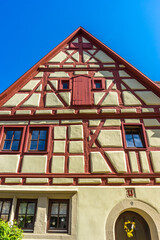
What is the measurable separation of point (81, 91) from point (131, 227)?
522 centimetres

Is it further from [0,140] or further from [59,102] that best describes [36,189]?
[59,102]

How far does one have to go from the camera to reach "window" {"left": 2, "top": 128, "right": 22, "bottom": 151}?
6.69 metres

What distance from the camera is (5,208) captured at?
5.75 m

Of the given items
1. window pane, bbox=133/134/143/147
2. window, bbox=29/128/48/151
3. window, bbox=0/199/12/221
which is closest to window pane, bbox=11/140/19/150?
window, bbox=29/128/48/151

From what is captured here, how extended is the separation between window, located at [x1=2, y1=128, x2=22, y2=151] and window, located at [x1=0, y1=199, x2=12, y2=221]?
171 cm

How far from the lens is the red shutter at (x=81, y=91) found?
754 centimetres

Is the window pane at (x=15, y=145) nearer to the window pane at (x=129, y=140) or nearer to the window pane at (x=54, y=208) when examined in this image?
the window pane at (x=54, y=208)

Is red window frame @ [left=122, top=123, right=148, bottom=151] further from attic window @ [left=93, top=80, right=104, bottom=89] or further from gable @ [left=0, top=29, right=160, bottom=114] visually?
attic window @ [left=93, top=80, right=104, bottom=89]

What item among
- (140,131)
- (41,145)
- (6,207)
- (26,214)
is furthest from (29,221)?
(140,131)

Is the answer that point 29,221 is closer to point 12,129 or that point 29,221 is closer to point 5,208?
point 5,208

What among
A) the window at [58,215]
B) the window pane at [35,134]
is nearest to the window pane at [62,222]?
the window at [58,215]

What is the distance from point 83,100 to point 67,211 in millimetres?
4109

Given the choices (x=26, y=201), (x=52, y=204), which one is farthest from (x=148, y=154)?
(x=26, y=201)

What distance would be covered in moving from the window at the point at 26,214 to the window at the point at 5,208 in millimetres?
276
